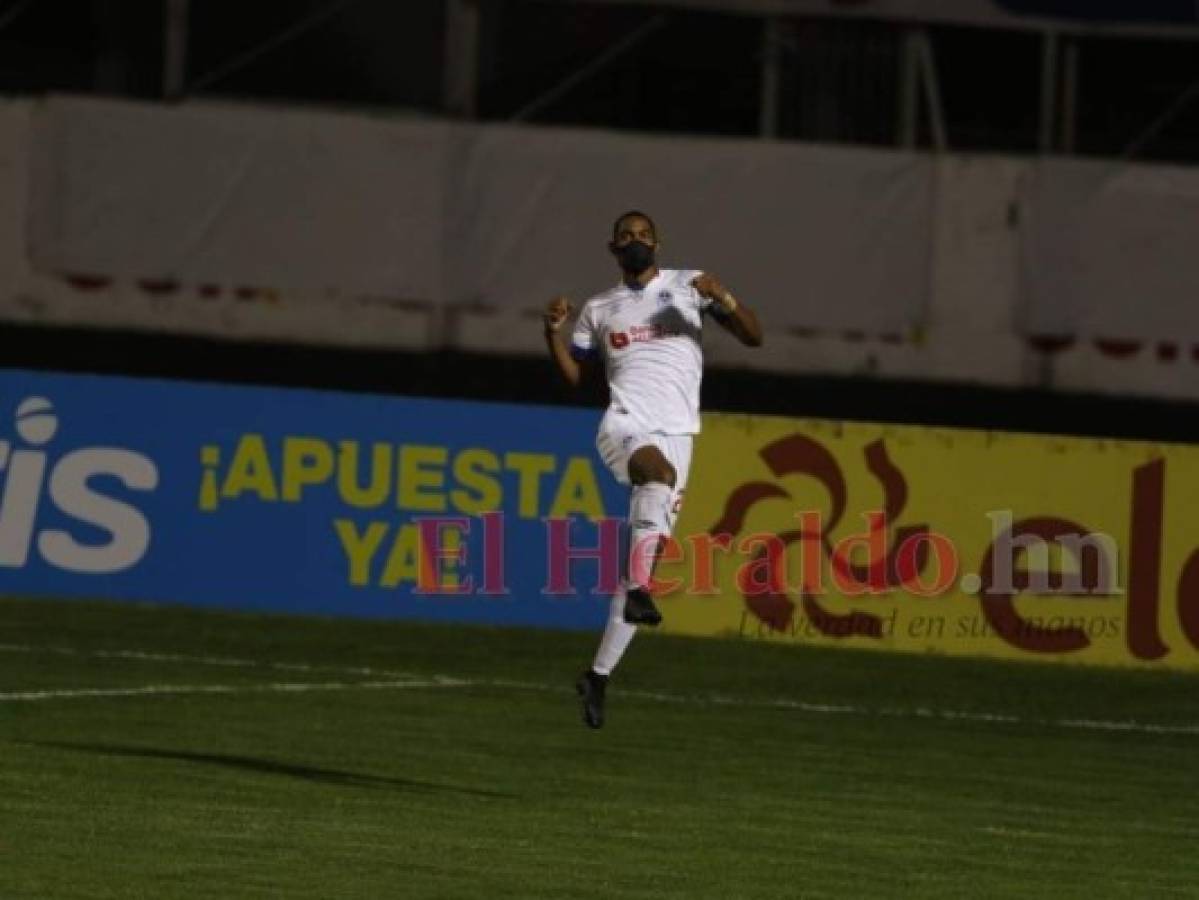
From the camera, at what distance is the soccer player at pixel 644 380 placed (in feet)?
47.7

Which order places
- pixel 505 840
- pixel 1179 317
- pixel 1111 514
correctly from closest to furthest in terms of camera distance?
pixel 505 840
pixel 1111 514
pixel 1179 317

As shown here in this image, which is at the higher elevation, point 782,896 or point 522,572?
point 522,572

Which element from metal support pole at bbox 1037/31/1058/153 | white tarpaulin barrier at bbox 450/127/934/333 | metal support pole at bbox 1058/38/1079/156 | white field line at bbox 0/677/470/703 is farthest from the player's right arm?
metal support pole at bbox 1058/38/1079/156

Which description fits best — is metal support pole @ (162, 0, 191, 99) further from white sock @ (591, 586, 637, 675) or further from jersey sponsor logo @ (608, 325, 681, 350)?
white sock @ (591, 586, 637, 675)

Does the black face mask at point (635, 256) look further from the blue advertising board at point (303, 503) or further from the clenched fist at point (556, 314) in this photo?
the blue advertising board at point (303, 503)

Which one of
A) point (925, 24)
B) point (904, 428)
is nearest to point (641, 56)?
point (925, 24)

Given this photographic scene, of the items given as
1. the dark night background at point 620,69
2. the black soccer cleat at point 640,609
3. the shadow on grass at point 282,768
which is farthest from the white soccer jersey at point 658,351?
the dark night background at point 620,69

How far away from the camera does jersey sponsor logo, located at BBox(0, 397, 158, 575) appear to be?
2089 centimetres

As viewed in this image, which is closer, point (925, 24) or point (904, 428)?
point (904, 428)

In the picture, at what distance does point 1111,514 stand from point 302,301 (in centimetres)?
840

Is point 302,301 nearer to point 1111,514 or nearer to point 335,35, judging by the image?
point 335,35

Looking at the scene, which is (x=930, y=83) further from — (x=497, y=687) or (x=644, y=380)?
(x=644, y=380)

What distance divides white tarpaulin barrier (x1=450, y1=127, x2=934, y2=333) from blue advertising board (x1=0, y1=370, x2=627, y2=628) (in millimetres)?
5620

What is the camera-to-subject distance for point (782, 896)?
11.2 metres
